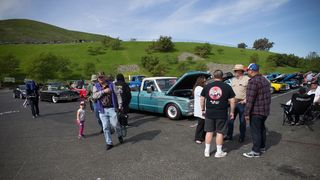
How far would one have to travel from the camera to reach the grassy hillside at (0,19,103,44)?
11450 centimetres

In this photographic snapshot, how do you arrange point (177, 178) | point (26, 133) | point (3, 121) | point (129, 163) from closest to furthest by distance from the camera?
point (177, 178) < point (129, 163) < point (26, 133) < point (3, 121)

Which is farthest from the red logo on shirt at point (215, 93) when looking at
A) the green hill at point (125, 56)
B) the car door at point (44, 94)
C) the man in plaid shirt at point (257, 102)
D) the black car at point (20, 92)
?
the green hill at point (125, 56)

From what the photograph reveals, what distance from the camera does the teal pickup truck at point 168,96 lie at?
898 centimetres

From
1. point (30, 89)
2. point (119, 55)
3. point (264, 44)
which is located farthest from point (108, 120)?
point (264, 44)

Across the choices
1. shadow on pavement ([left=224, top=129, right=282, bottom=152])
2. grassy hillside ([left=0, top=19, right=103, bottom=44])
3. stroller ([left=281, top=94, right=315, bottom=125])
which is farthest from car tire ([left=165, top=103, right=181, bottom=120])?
grassy hillside ([left=0, top=19, right=103, bottom=44])

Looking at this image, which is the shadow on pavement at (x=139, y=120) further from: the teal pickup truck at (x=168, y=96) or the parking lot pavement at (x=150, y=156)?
the parking lot pavement at (x=150, y=156)

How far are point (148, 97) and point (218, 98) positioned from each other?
5590 mm

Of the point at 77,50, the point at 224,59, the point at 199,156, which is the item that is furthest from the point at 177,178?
the point at 77,50

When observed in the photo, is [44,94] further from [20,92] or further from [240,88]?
[240,88]

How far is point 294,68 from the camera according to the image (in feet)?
243

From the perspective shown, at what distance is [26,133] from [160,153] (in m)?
4.98

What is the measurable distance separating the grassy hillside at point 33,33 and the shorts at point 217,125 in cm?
11841

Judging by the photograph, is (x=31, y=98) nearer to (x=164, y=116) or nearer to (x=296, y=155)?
(x=164, y=116)

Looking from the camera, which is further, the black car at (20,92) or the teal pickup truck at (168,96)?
the black car at (20,92)
